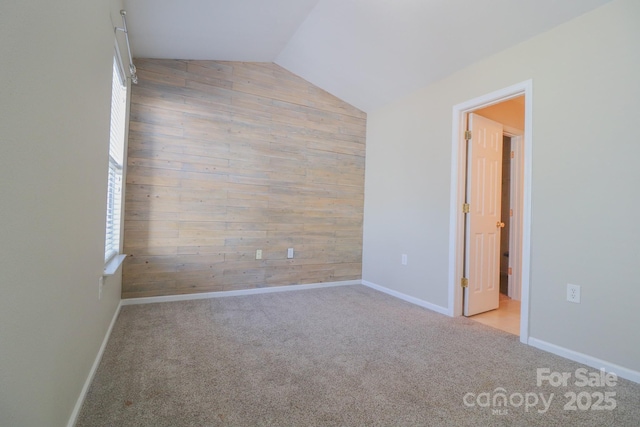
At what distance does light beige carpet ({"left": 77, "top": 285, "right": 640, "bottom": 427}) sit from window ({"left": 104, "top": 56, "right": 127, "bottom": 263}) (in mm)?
711

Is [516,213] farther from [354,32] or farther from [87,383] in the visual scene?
[87,383]

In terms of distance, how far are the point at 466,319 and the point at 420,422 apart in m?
1.79

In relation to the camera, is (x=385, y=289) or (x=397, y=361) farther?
(x=385, y=289)

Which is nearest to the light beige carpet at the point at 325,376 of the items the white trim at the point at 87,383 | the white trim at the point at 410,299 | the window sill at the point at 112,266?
the white trim at the point at 87,383

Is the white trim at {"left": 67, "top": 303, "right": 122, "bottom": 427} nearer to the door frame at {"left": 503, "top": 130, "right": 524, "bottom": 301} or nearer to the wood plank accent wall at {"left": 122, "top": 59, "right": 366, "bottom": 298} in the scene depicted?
the wood plank accent wall at {"left": 122, "top": 59, "right": 366, "bottom": 298}

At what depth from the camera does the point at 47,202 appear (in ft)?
3.36

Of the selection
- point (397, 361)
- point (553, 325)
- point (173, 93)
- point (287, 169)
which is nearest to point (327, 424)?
point (397, 361)

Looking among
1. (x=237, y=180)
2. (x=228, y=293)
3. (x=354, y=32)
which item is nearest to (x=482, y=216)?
(x=354, y=32)

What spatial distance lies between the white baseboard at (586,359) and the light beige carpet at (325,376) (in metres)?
0.06

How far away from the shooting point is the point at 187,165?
3.25m

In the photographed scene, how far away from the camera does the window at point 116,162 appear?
7.74 ft

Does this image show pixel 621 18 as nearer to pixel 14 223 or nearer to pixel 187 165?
pixel 14 223

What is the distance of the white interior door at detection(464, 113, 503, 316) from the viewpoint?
304 centimetres

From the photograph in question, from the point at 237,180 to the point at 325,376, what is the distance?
2.41 metres
